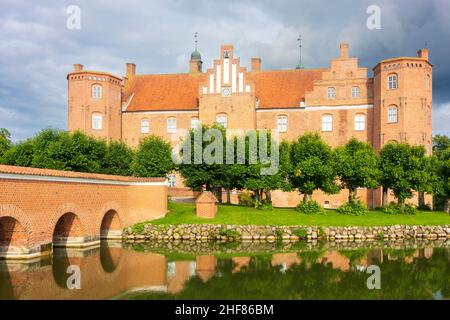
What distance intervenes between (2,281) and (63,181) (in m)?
6.59

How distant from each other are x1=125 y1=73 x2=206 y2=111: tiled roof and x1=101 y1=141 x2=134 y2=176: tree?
836 cm

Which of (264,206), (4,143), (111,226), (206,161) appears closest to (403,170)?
(264,206)

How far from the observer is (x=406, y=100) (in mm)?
34688

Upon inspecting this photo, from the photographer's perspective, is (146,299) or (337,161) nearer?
(146,299)

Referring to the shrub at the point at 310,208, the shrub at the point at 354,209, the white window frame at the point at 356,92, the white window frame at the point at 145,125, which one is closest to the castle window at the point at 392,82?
the white window frame at the point at 356,92

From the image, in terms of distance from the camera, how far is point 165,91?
43469 mm

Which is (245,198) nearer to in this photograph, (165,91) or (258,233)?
(258,233)

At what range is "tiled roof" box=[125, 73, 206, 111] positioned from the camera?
4194 centimetres

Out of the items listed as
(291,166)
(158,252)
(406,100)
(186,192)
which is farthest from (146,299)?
(406,100)

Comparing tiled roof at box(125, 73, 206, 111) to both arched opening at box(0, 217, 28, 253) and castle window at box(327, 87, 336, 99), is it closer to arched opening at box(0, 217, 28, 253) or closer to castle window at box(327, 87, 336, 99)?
castle window at box(327, 87, 336, 99)

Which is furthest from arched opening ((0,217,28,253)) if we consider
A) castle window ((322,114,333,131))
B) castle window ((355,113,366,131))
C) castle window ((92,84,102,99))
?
castle window ((355,113,366,131))

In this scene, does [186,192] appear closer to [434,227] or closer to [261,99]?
[261,99]

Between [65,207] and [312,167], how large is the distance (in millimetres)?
15823
